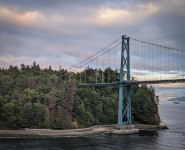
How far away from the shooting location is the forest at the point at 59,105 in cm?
8106

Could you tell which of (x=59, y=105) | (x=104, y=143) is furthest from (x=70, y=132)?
(x=104, y=143)

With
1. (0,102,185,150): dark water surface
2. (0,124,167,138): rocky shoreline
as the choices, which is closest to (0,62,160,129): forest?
(0,124,167,138): rocky shoreline

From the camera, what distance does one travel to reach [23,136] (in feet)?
249

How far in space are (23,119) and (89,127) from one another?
58.2 ft

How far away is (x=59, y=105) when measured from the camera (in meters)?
86.4

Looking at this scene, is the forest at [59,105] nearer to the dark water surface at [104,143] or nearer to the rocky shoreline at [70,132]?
the rocky shoreline at [70,132]

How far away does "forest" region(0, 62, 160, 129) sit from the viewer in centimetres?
8106

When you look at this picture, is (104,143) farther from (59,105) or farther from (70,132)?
(59,105)

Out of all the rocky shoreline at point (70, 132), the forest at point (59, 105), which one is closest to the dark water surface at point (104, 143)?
the rocky shoreline at point (70, 132)

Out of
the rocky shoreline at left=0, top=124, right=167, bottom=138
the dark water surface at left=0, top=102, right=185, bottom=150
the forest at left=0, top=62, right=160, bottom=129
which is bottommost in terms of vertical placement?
the dark water surface at left=0, top=102, right=185, bottom=150

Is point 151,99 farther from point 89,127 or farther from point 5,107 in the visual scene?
point 5,107

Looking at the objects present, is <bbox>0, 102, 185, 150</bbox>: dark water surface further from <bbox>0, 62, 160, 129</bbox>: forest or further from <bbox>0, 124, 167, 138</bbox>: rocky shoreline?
<bbox>0, 62, 160, 129</bbox>: forest

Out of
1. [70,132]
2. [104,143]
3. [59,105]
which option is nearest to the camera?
[104,143]

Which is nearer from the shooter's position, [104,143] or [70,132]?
[104,143]
